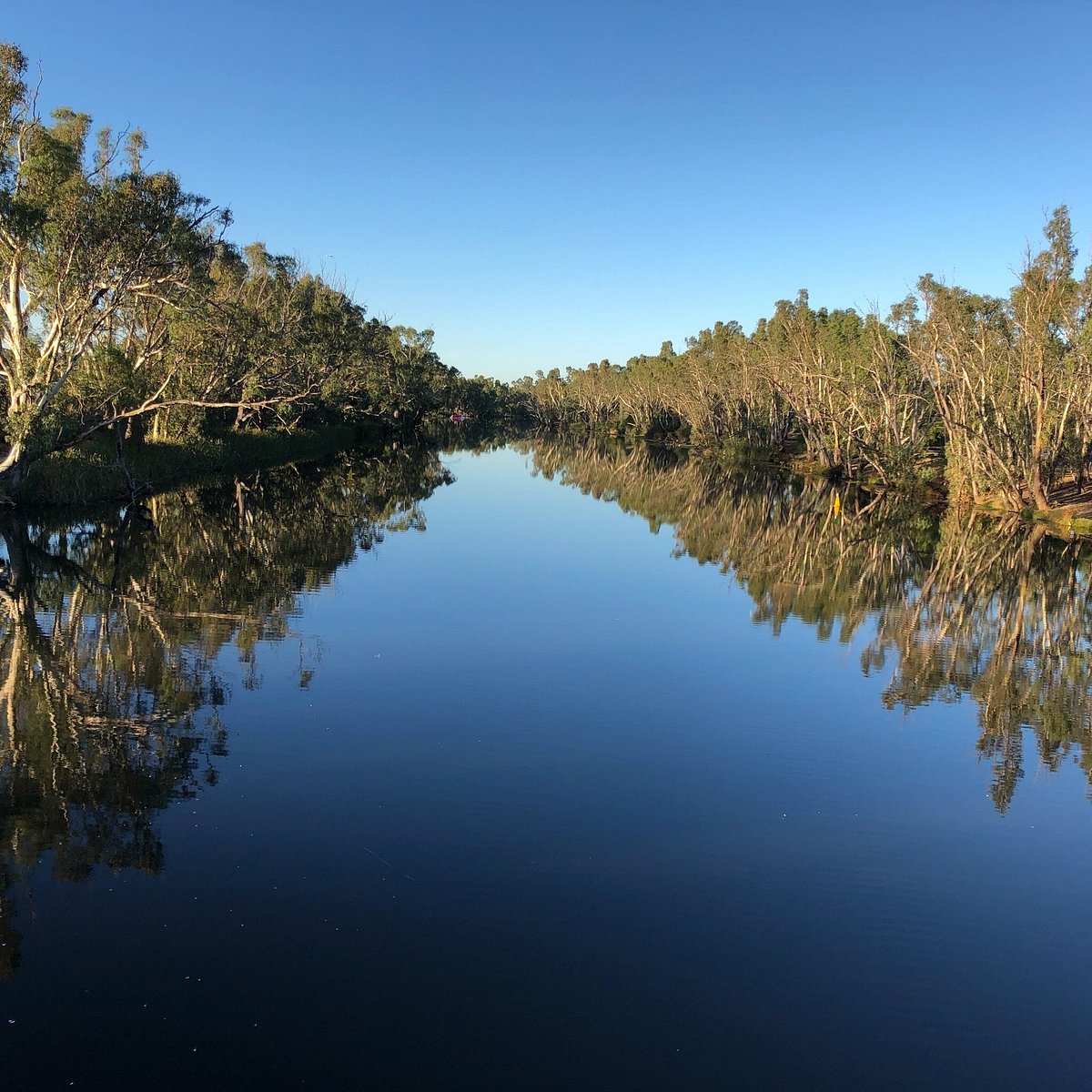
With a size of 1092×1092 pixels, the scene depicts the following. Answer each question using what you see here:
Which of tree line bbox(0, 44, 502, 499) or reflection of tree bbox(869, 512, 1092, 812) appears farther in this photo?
tree line bbox(0, 44, 502, 499)

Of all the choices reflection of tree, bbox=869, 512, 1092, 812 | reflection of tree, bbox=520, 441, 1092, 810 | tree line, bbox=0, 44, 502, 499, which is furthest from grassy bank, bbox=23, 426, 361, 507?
reflection of tree, bbox=869, 512, 1092, 812

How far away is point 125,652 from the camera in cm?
1327

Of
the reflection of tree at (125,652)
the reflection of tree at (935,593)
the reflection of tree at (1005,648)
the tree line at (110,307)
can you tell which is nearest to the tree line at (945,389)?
the reflection of tree at (935,593)

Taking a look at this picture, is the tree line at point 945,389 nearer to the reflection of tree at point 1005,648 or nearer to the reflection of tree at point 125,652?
the reflection of tree at point 1005,648

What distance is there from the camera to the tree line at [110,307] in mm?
22078

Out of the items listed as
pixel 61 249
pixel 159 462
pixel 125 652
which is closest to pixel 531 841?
pixel 125 652

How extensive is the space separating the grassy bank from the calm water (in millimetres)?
9869

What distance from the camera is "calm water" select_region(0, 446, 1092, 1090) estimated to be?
5723 mm

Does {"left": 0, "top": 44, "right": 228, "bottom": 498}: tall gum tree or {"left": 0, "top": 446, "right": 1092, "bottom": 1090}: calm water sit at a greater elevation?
{"left": 0, "top": 44, "right": 228, "bottom": 498}: tall gum tree

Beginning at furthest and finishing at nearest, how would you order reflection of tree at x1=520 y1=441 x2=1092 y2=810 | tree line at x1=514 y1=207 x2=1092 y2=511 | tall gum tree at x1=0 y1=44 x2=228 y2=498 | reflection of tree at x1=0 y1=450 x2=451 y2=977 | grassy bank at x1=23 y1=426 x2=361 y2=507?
tree line at x1=514 y1=207 x2=1092 y2=511, grassy bank at x1=23 y1=426 x2=361 y2=507, tall gum tree at x1=0 y1=44 x2=228 y2=498, reflection of tree at x1=520 y1=441 x2=1092 y2=810, reflection of tree at x1=0 y1=450 x2=451 y2=977

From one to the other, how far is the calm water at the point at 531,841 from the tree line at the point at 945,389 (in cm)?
1760

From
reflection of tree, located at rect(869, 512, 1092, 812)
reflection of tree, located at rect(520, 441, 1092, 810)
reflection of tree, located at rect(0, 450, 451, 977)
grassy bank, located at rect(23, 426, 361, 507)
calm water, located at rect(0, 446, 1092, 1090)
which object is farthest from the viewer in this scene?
grassy bank, located at rect(23, 426, 361, 507)

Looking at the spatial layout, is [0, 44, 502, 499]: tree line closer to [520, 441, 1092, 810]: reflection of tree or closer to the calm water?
the calm water

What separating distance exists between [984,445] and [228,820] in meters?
34.2
